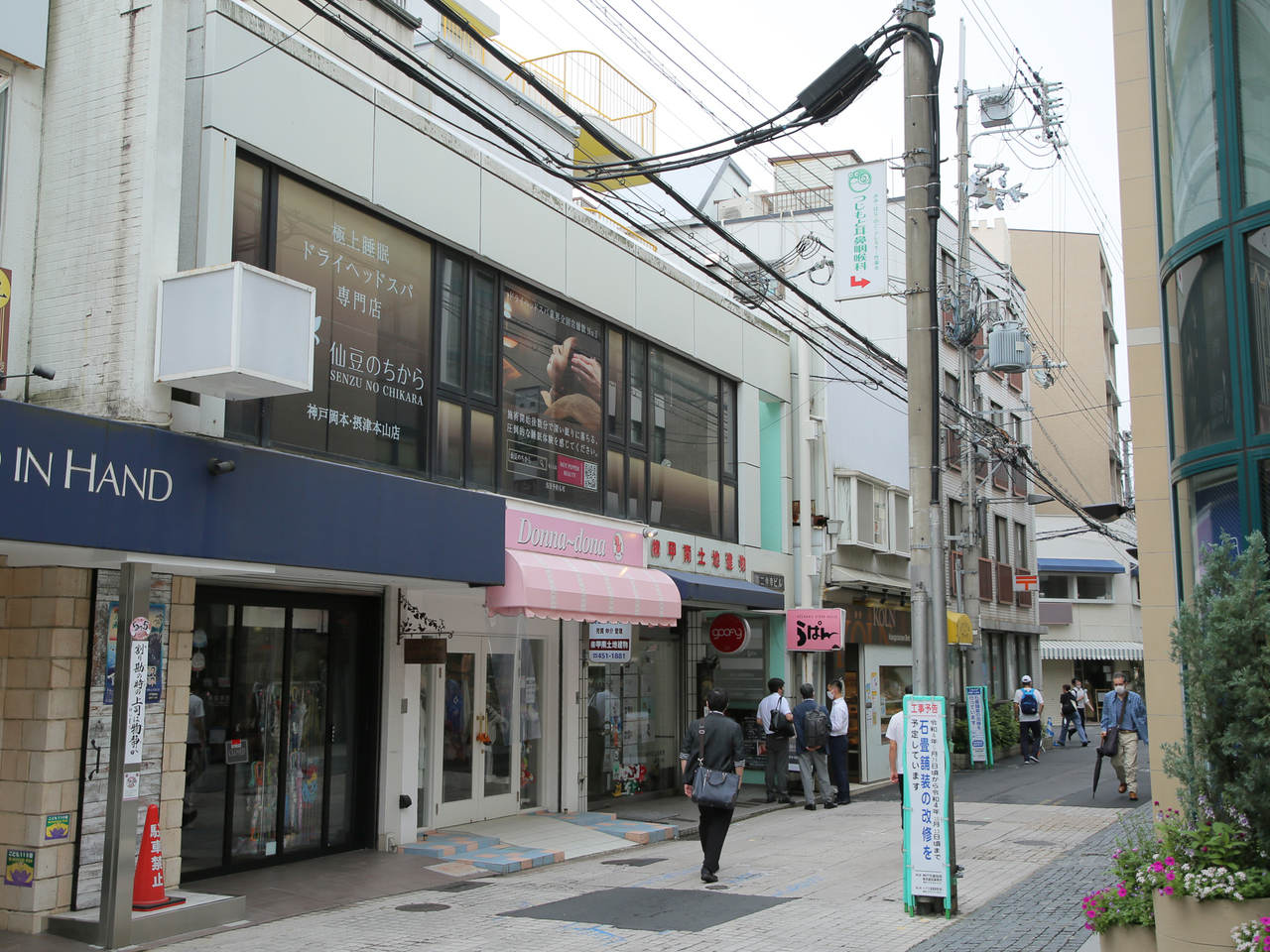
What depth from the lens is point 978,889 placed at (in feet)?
33.5

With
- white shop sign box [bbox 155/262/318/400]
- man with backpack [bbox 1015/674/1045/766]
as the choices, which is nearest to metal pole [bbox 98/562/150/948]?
white shop sign box [bbox 155/262/318/400]

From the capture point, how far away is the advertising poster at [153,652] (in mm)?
8984

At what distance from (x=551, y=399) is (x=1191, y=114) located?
8.16m

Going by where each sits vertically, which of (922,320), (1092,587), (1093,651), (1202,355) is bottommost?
(1093,651)

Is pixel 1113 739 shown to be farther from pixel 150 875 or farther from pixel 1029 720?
pixel 150 875

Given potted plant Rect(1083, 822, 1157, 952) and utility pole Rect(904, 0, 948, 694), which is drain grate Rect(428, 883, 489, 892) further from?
potted plant Rect(1083, 822, 1157, 952)

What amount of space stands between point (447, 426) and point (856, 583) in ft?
35.8

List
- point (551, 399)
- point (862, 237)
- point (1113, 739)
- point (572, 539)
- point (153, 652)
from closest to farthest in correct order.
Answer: point (153, 652), point (862, 237), point (572, 539), point (551, 399), point (1113, 739)

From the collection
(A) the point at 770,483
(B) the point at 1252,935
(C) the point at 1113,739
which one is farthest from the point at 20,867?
(C) the point at 1113,739

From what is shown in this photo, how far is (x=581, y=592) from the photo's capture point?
13.0 m

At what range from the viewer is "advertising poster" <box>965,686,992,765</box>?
2389 centimetres

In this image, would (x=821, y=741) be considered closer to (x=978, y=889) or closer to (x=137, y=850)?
(x=978, y=889)

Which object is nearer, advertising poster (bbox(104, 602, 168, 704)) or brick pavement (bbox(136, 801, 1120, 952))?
brick pavement (bbox(136, 801, 1120, 952))

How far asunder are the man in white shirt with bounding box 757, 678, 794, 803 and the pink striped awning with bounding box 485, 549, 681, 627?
10.3 feet
